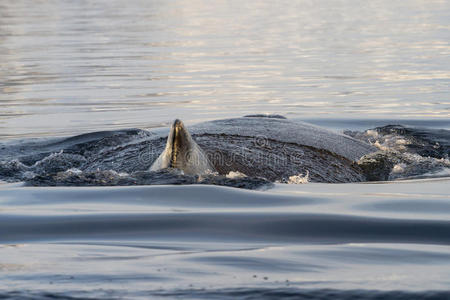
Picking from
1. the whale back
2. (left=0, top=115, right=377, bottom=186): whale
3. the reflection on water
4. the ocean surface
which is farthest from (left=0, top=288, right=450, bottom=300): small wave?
the reflection on water

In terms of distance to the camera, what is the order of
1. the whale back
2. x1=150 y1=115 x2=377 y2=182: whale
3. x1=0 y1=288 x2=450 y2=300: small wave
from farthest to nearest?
1. the whale back
2. x1=150 y1=115 x2=377 y2=182: whale
3. x1=0 y1=288 x2=450 y2=300: small wave

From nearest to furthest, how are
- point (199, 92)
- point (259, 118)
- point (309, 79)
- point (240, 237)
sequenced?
point (240, 237), point (259, 118), point (199, 92), point (309, 79)

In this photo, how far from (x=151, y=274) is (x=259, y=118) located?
4824 millimetres

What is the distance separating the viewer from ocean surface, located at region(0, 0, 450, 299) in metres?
3.59

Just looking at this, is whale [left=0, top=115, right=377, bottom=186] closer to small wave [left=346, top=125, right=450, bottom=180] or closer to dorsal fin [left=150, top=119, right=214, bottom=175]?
dorsal fin [left=150, top=119, right=214, bottom=175]

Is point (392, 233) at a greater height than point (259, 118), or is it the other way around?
point (259, 118)

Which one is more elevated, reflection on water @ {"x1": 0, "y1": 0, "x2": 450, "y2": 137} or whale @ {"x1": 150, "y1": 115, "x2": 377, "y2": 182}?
reflection on water @ {"x1": 0, "y1": 0, "x2": 450, "y2": 137}

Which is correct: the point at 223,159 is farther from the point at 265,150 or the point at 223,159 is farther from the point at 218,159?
the point at 265,150

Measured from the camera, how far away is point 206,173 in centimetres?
597

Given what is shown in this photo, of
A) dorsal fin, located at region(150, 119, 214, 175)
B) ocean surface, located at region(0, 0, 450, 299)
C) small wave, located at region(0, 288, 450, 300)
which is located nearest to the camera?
small wave, located at region(0, 288, 450, 300)

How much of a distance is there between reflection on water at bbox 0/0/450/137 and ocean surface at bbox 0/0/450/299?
2.5 inches

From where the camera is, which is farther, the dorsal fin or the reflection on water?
the reflection on water

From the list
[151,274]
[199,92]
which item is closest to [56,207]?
[151,274]

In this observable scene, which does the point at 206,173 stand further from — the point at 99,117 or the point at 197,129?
the point at 99,117
